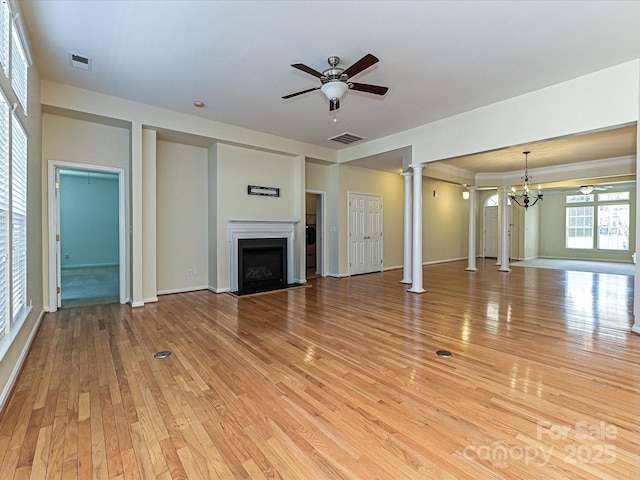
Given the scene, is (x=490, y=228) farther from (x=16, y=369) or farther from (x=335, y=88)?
(x=16, y=369)

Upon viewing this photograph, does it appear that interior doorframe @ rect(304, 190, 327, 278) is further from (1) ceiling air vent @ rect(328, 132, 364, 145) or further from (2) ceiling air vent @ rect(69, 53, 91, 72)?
(2) ceiling air vent @ rect(69, 53, 91, 72)

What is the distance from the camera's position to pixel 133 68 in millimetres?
3674

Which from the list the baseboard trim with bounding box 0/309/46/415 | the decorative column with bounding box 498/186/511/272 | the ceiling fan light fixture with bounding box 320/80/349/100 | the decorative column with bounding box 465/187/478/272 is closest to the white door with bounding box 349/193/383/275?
the decorative column with bounding box 465/187/478/272

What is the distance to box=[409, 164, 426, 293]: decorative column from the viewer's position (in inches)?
230

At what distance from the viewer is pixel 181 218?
5.80m

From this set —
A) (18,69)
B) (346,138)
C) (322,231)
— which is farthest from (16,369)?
(322,231)

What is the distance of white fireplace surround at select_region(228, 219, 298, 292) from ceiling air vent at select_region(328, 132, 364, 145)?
6.21ft

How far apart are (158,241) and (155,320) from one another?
1.92 meters

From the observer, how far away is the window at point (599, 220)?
10.9 m

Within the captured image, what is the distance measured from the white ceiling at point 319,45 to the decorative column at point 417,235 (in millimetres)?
1478

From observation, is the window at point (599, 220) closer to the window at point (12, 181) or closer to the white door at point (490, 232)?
the white door at point (490, 232)

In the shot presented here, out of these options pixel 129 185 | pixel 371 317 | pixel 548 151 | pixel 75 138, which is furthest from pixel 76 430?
pixel 548 151

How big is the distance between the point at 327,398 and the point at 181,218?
470cm

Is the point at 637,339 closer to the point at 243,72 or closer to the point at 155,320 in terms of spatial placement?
the point at 243,72
